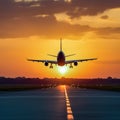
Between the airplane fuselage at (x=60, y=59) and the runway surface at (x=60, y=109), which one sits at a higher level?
the airplane fuselage at (x=60, y=59)

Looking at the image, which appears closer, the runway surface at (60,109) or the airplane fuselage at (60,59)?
the runway surface at (60,109)

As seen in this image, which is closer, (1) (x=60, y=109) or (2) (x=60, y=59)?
(1) (x=60, y=109)

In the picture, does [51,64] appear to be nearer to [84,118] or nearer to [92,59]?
[92,59]

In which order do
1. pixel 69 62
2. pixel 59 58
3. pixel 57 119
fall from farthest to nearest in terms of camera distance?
pixel 69 62 → pixel 59 58 → pixel 57 119

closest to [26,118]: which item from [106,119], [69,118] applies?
[69,118]

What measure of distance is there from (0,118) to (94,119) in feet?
15.0

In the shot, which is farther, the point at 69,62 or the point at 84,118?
the point at 69,62

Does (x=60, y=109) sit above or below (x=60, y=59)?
below

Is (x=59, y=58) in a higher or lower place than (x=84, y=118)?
higher

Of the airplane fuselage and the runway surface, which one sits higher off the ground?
the airplane fuselage

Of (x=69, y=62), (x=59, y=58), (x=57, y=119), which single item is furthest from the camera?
(x=69, y=62)

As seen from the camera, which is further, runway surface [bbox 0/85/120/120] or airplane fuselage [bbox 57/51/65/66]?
airplane fuselage [bbox 57/51/65/66]

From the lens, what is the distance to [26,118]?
25.5 m

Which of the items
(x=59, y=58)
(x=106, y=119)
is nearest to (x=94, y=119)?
(x=106, y=119)
